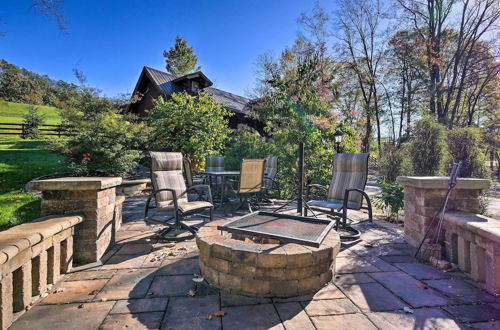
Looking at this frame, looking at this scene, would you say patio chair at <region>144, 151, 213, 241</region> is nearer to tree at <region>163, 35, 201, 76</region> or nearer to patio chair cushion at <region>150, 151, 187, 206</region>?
patio chair cushion at <region>150, 151, 187, 206</region>

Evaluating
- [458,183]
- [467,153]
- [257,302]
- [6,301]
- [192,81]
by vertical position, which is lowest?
[257,302]

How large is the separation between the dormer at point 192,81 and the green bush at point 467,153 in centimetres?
1182

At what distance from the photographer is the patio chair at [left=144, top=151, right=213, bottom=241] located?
9.62 feet

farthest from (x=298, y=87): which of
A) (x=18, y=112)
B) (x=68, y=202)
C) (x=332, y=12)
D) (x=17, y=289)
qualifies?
(x=18, y=112)

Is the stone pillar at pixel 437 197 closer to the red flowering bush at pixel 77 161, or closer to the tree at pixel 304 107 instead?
the tree at pixel 304 107

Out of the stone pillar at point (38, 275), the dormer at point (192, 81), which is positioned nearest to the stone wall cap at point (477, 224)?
the stone pillar at point (38, 275)

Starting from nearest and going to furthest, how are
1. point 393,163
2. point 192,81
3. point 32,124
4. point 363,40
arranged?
point 393,163
point 192,81
point 363,40
point 32,124

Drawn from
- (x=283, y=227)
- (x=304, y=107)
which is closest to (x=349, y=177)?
(x=283, y=227)

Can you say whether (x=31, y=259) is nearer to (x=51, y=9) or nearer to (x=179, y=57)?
(x=51, y=9)

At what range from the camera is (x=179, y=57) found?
25.1 meters

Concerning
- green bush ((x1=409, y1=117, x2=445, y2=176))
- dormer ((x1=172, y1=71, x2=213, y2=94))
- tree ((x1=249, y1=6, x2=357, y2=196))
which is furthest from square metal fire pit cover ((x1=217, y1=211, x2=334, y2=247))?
dormer ((x1=172, y1=71, x2=213, y2=94))

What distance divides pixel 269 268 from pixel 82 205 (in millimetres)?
1834

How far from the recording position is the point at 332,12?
1338 centimetres

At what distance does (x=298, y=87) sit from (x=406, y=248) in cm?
750
